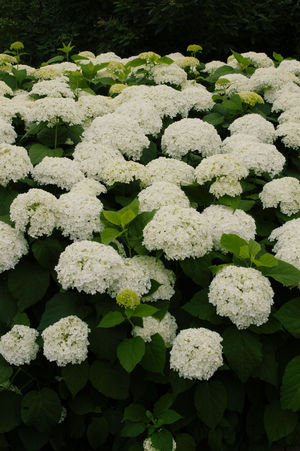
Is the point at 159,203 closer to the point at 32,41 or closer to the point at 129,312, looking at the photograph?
the point at 129,312

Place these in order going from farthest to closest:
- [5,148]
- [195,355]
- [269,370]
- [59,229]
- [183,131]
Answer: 1. [183,131]
2. [5,148]
3. [59,229]
4. [269,370]
5. [195,355]

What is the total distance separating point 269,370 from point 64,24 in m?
9.96

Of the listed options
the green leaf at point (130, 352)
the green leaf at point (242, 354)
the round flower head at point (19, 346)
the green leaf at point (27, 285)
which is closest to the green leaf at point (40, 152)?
the green leaf at point (27, 285)

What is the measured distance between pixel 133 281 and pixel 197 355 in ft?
1.76

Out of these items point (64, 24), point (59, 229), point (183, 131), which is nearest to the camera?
point (59, 229)

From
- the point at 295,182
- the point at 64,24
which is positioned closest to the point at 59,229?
the point at 295,182

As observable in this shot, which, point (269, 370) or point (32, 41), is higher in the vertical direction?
point (269, 370)

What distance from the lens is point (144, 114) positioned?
4113 millimetres

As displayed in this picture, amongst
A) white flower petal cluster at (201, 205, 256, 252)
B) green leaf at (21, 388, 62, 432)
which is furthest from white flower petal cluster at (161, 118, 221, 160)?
green leaf at (21, 388, 62, 432)

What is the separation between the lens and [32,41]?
1095 cm

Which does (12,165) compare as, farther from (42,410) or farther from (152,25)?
(152,25)

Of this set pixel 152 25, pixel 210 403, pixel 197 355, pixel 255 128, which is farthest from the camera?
pixel 152 25

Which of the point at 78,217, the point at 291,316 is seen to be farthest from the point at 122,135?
the point at 291,316

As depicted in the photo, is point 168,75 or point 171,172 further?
point 168,75
